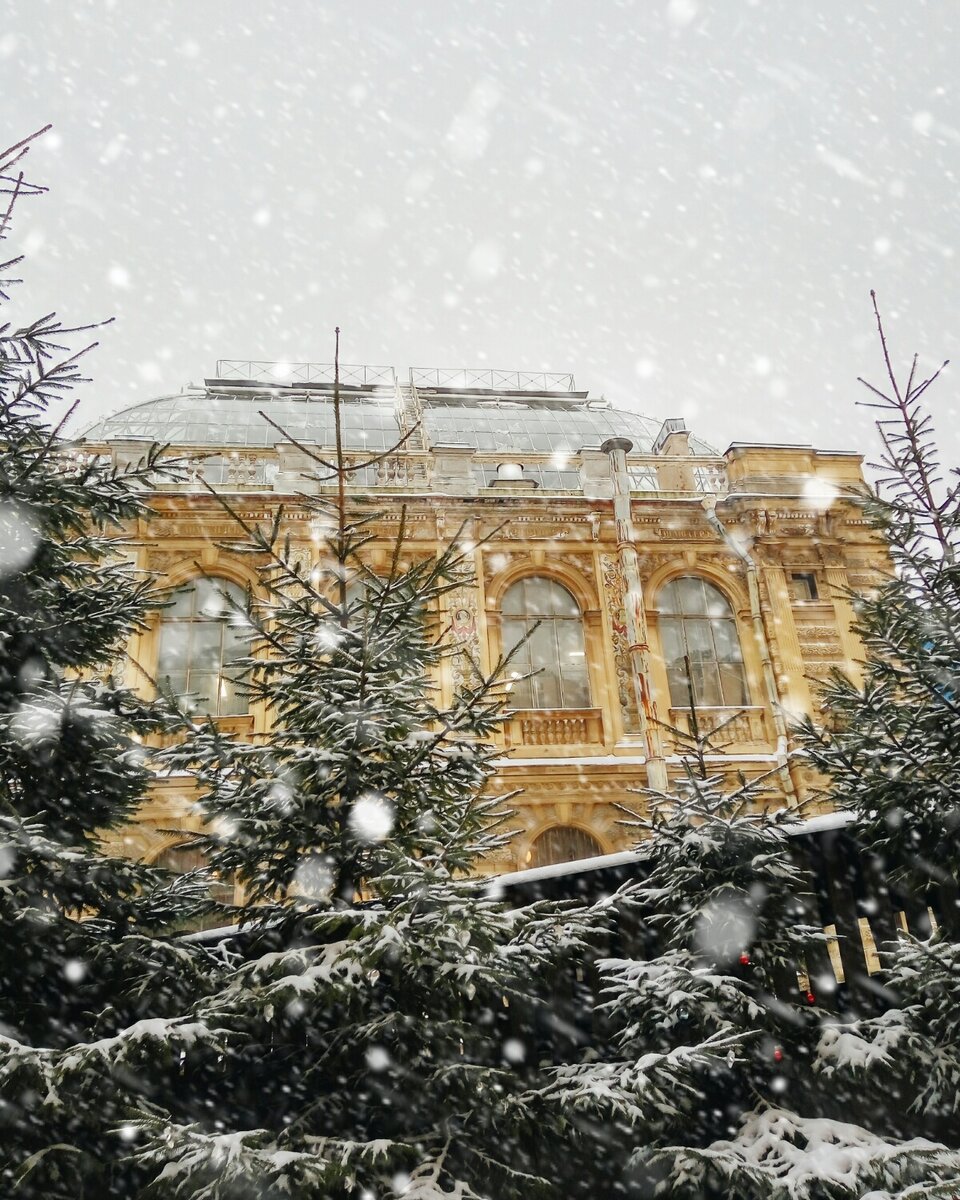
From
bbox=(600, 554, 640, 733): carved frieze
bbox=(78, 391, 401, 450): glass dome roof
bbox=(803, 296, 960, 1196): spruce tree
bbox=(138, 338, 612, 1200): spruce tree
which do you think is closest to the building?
bbox=(600, 554, 640, 733): carved frieze

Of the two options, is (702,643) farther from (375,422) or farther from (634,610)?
(375,422)

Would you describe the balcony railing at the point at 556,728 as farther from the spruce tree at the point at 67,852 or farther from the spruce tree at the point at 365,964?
the spruce tree at the point at 365,964

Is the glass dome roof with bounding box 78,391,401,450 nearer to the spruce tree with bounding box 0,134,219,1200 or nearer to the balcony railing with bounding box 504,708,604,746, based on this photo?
the balcony railing with bounding box 504,708,604,746

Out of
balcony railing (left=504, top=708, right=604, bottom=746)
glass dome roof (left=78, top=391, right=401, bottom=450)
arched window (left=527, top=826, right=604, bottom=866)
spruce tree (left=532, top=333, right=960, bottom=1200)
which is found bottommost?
spruce tree (left=532, top=333, right=960, bottom=1200)

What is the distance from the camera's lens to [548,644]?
62.2 ft

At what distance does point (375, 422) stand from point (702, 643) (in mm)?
11188

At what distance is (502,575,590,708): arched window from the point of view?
1850 cm

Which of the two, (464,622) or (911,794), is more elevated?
(464,622)

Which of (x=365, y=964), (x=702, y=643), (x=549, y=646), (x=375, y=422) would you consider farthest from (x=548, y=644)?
(x=365, y=964)

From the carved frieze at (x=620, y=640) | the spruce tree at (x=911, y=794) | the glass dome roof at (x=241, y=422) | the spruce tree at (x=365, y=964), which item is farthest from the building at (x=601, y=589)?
the spruce tree at (x=365, y=964)

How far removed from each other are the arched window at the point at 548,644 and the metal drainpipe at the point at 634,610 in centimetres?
105

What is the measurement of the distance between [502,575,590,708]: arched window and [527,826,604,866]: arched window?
7.76 ft

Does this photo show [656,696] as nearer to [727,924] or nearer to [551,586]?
[551,586]

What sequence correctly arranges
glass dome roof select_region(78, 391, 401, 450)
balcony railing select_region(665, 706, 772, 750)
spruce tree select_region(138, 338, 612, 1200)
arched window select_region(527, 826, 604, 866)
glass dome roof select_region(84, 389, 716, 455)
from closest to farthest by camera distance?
1. spruce tree select_region(138, 338, 612, 1200)
2. arched window select_region(527, 826, 604, 866)
3. balcony railing select_region(665, 706, 772, 750)
4. glass dome roof select_region(78, 391, 401, 450)
5. glass dome roof select_region(84, 389, 716, 455)
